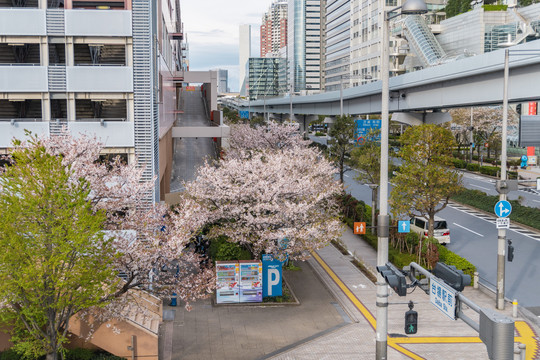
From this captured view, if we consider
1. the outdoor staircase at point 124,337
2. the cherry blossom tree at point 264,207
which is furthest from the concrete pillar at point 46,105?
the outdoor staircase at point 124,337

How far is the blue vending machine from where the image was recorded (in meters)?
24.6

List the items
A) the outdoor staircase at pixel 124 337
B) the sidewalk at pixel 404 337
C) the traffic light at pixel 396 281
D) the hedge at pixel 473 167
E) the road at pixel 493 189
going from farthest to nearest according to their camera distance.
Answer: the hedge at pixel 473 167, the road at pixel 493 189, the sidewalk at pixel 404 337, the outdoor staircase at pixel 124 337, the traffic light at pixel 396 281

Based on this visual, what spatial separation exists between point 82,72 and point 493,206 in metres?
31.1

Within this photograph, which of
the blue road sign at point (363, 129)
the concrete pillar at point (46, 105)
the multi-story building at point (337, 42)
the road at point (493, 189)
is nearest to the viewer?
the concrete pillar at point (46, 105)

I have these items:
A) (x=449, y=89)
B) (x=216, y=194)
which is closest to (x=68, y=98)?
(x=216, y=194)

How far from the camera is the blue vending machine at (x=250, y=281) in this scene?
2461 centimetres

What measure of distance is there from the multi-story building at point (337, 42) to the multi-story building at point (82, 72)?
11877 centimetres

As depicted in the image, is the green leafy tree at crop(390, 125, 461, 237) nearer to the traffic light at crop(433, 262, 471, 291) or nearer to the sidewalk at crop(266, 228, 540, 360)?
the sidewalk at crop(266, 228, 540, 360)

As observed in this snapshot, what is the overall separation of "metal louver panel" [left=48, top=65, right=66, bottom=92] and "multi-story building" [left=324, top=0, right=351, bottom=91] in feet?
393

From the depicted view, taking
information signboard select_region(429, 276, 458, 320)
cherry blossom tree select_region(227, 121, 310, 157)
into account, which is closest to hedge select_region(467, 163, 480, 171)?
cherry blossom tree select_region(227, 121, 310, 157)

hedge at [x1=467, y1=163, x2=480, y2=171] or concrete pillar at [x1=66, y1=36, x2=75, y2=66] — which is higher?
concrete pillar at [x1=66, y1=36, x2=75, y2=66]

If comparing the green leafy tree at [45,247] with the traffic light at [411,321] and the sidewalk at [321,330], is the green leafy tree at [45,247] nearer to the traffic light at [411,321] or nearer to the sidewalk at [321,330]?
the sidewalk at [321,330]

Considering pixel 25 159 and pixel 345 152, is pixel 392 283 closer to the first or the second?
pixel 25 159

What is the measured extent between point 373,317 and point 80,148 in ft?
40.3
